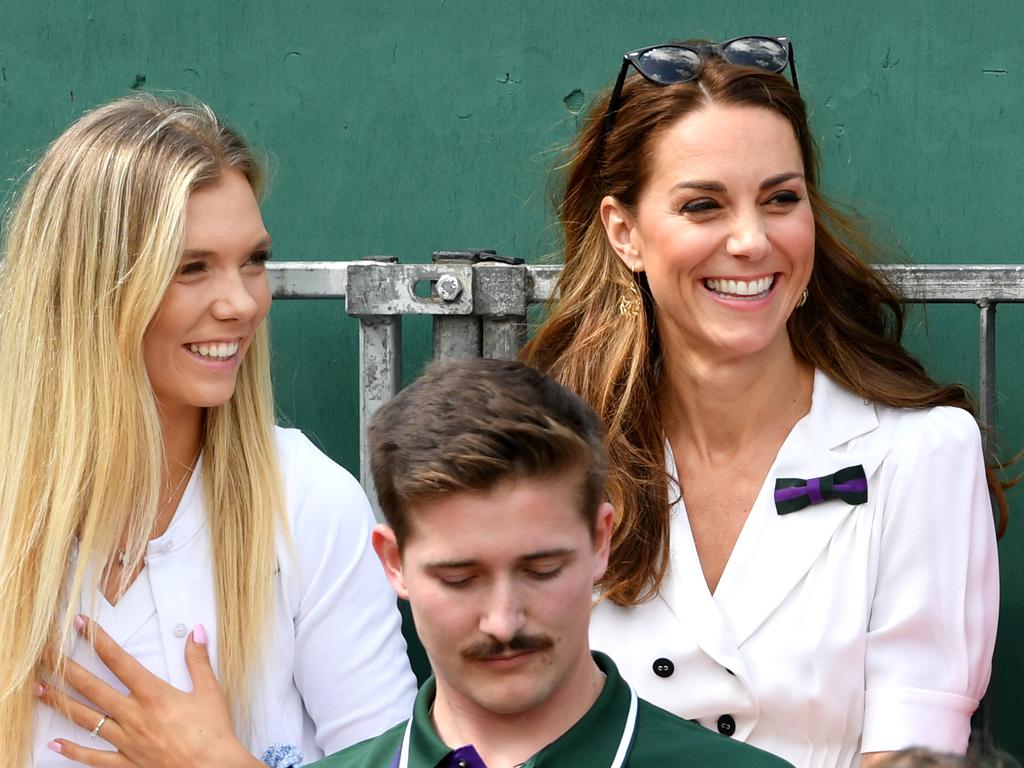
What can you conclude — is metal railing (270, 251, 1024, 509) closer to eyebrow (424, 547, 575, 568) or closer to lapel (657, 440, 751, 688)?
lapel (657, 440, 751, 688)

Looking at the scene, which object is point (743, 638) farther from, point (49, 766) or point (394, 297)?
point (49, 766)

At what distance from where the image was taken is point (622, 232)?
2.90 meters

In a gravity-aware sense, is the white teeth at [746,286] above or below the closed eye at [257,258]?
below

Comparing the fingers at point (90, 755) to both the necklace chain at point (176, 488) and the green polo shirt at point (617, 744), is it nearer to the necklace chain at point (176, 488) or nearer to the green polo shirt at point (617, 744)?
the necklace chain at point (176, 488)

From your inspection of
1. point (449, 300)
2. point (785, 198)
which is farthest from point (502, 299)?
point (785, 198)

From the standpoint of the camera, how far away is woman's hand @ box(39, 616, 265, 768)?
2531mm

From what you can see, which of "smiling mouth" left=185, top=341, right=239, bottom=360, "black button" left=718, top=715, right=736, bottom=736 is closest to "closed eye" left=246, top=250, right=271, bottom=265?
"smiling mouth" left=185, top=341, right=239, bottom=360

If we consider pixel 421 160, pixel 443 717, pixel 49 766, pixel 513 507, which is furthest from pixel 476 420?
pixel 421 160

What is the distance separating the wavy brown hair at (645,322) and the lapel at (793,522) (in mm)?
89

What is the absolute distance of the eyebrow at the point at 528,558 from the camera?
1751 millimetres

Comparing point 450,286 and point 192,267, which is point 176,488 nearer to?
point 192,267

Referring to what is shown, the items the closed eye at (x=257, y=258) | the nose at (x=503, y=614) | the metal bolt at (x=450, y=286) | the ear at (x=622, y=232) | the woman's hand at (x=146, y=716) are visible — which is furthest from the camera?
the metal bolt at (x=450, y=286)

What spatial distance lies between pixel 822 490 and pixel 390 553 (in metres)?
1.00

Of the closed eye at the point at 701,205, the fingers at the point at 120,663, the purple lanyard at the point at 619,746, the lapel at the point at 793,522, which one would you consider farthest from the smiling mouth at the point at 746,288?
the fingers at the point at 120,663
